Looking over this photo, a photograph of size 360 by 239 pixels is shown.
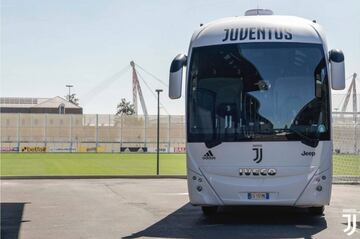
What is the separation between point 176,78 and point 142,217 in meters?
3.11

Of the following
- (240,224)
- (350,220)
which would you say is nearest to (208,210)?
(240,224)

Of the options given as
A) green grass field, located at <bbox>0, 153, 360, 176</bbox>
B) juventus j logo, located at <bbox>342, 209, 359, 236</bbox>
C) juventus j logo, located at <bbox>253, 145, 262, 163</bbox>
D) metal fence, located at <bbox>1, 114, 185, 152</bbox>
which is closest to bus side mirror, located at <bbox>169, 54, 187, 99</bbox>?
juventus j logo, located at <bbox>253, 145, 262, 163</bbox>

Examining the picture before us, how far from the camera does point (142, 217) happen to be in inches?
503

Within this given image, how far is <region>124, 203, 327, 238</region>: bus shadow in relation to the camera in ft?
34.0

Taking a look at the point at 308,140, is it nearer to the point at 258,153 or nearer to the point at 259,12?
the point at 258,153

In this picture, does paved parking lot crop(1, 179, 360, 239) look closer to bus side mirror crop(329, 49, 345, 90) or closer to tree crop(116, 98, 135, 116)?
bus side mirror crop(329, 49, 345, 90)

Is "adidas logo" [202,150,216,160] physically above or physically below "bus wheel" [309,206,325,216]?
above

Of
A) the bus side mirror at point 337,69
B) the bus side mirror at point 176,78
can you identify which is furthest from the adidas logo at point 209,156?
the bus side mirror at point 337,69

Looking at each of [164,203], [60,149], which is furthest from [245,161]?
[60,149]

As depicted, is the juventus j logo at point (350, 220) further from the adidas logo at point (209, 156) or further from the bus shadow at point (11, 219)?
the bus shadow at point (11, 219)

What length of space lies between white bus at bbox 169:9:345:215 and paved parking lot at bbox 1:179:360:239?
26.3 inches

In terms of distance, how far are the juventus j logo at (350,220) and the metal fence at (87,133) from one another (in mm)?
51436

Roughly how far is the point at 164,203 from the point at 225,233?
17.5 ft

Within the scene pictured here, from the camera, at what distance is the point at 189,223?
465 inches
